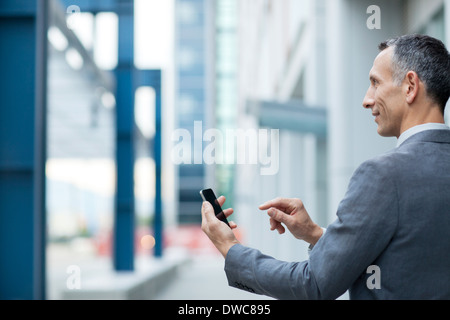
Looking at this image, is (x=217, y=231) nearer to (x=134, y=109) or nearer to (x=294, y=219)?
(x=294, y=219)

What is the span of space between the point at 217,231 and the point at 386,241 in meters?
0.53

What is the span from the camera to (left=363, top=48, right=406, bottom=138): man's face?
68.6 inches

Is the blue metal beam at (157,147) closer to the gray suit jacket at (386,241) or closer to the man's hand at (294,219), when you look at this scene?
the man's hand at (294,219)

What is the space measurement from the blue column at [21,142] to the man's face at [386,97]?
15.5 feet

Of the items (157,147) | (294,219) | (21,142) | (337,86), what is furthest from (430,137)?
(157,147)

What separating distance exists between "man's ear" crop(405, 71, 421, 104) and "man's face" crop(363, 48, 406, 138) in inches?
0.9

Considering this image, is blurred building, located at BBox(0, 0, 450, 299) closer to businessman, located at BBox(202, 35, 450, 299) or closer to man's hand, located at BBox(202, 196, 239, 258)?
man's hand, located at BBox(202, 196, 239, 258)

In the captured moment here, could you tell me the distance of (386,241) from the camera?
153 centimetres

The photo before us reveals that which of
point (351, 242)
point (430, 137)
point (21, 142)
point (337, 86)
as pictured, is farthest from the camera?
point (337, 86)

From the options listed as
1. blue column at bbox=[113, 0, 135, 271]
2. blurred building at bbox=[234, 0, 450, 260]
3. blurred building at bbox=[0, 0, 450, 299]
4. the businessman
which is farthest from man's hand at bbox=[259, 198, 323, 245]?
blue column at bbox=[113, 0, 135, 271]

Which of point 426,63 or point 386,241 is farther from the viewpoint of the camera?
point 426,63

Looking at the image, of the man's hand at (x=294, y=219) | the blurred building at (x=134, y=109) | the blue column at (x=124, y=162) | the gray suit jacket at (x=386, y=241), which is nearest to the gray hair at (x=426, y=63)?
the gray suit jacket at (x=386, y=241)

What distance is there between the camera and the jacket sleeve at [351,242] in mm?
1505
